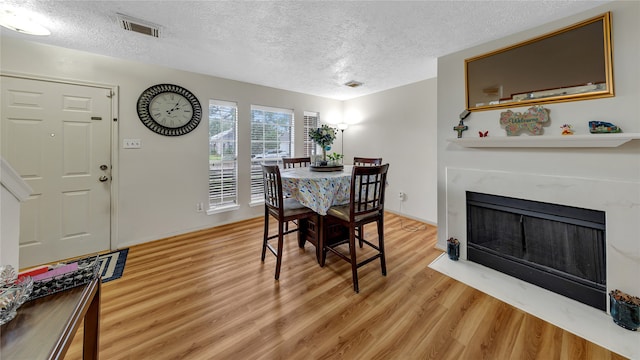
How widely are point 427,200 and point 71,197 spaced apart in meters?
4.66

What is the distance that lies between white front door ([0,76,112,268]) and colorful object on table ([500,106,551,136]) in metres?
4.33

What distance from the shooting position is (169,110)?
311 centimetres

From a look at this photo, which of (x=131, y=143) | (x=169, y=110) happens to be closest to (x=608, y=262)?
(x=169, y=110)

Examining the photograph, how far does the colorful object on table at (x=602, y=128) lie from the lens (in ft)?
5.47

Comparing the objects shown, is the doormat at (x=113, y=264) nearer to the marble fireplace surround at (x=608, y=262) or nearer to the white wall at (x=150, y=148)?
the white wall at (x=150, y=148)

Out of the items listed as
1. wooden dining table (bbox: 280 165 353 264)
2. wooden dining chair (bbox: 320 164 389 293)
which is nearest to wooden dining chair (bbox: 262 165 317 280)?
wooden dining table (bbox: 280 165 353 264)

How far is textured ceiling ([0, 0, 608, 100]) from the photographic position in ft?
5.82

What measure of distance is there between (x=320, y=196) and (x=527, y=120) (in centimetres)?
196

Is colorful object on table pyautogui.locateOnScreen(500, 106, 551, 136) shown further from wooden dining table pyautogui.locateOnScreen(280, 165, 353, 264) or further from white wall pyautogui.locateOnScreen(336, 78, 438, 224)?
wooden dining table pyautogui.locateOnScreen(280, 165, 353, 264)

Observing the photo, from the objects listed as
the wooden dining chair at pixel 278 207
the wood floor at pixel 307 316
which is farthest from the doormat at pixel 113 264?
the wooden dining chair at pixel 278 207

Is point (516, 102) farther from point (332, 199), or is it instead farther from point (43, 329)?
point (43, 329)

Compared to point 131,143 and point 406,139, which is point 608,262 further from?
point 131,143

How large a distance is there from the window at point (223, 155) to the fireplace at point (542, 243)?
332cm

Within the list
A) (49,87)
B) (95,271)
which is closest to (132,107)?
(49,87)
